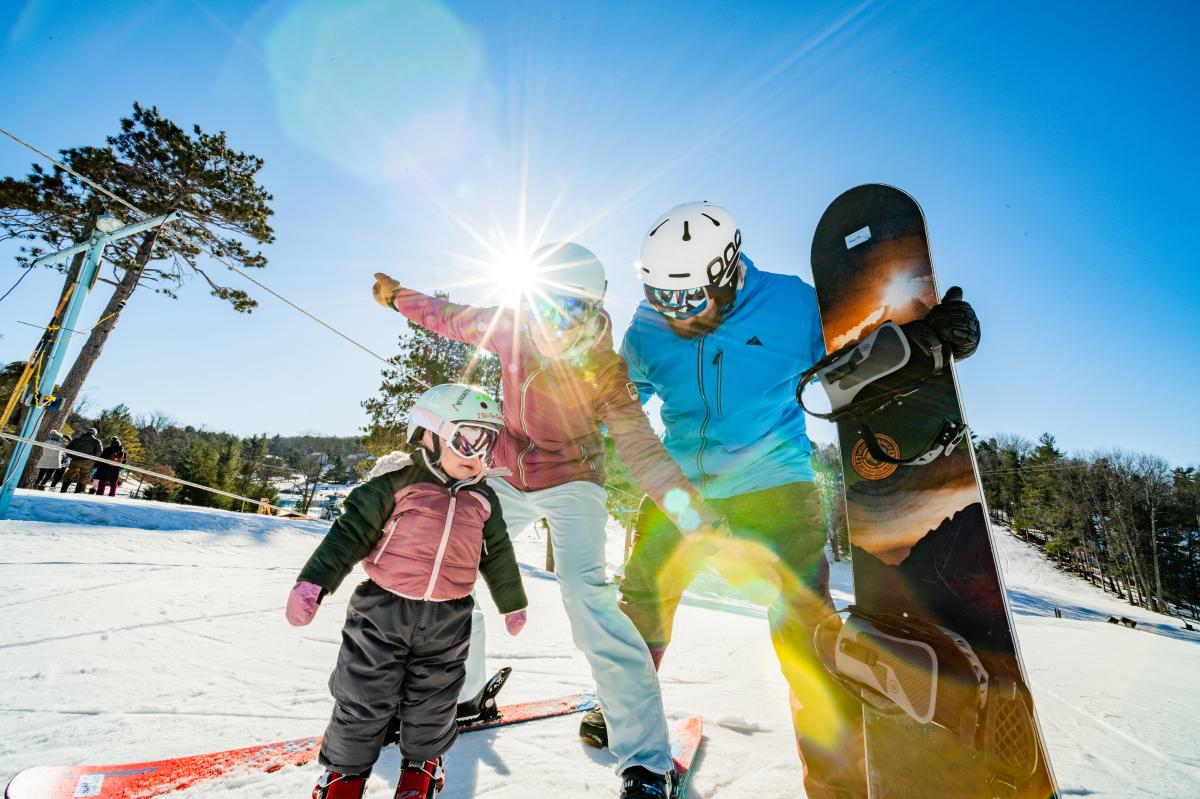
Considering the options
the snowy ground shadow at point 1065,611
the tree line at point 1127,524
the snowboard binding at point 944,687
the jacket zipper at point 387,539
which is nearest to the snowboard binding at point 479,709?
the jacket zipper at point 387,539

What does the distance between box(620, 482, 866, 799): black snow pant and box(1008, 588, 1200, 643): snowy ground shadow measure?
113 ft

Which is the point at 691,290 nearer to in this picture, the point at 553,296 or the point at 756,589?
the point at 553,296

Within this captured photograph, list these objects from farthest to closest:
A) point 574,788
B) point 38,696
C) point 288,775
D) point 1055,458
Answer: point 1055,458
point 38,696
point 574,788
point 288,775

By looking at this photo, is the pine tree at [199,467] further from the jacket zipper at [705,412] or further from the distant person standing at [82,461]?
the jacket zipper at [705,412]

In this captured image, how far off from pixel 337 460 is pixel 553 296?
Result: 289ft

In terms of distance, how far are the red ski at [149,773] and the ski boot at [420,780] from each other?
431 mm

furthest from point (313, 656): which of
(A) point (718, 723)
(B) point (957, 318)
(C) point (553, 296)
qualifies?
(B) point (957, 318)

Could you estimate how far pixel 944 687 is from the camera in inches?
58.3

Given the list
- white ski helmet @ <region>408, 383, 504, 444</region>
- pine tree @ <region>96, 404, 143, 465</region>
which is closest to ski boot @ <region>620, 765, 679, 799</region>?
white ski helmet @ <region>408, 383, 504, 444</region>

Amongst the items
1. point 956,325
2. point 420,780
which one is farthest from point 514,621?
point 956,325

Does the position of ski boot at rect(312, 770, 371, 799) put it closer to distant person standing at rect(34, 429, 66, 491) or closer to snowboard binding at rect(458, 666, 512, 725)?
snowboard binding at rect(458, 666, 512, 725)

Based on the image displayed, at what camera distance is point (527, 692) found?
2.99 m

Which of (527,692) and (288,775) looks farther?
(527,692)

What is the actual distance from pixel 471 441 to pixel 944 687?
1.87 meters
